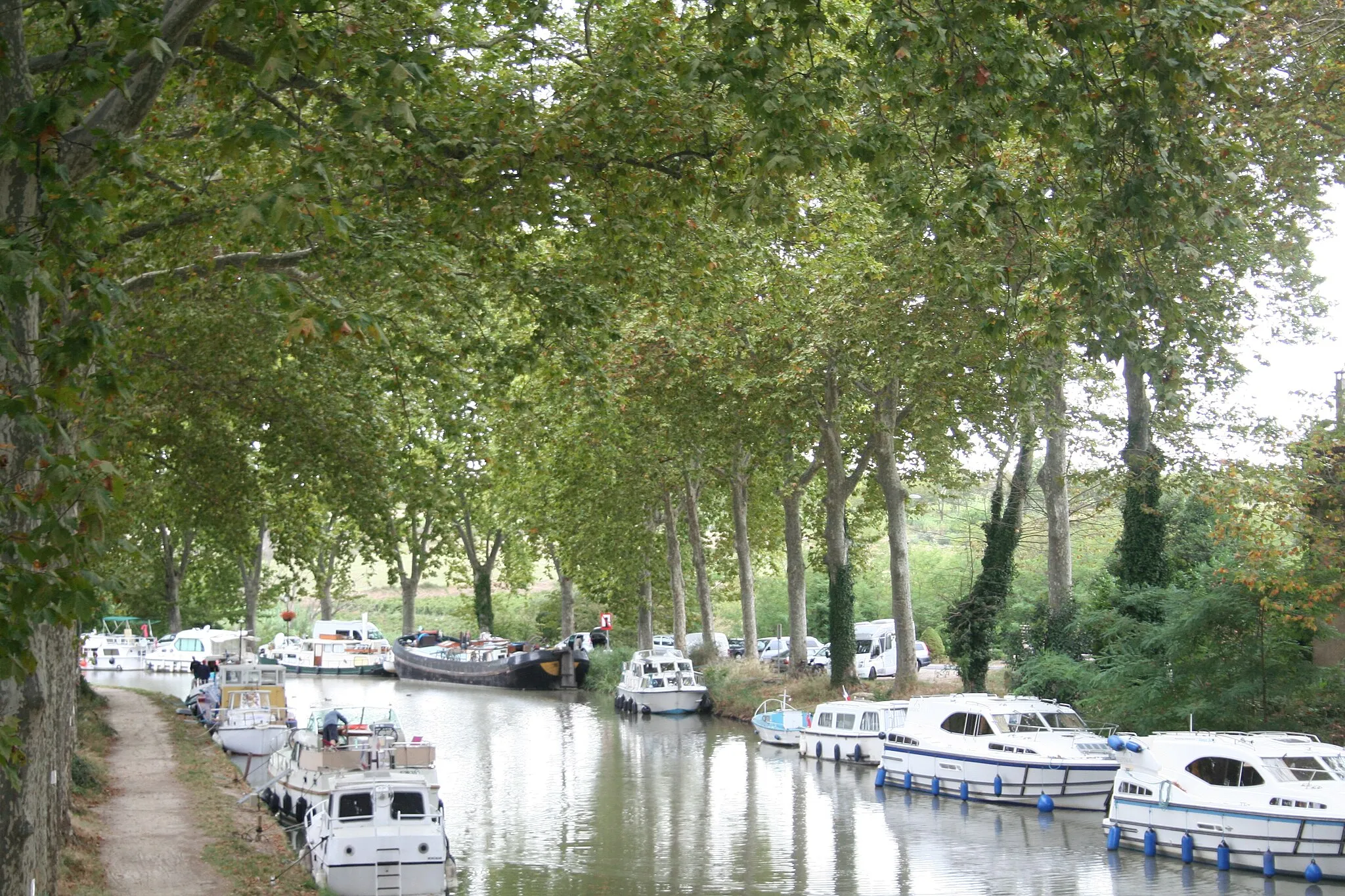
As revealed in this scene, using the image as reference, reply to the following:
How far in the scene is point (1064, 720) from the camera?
28078 mm

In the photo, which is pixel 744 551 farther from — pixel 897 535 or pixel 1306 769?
pixel 1306 769

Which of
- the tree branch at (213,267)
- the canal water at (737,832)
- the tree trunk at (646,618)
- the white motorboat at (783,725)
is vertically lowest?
the canal water at (737,832)

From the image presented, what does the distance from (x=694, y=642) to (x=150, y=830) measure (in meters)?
47.5

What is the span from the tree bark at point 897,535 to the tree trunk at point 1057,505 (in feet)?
15.1

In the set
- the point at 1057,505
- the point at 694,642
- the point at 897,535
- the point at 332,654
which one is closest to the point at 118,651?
the point at 332,654

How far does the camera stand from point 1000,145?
55.4ft

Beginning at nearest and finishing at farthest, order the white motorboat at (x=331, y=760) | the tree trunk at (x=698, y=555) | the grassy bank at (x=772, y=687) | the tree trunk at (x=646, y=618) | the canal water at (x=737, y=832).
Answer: the canal water at (x=737, y=832), the white motorboat at (x=331, y=760), the grassy bank at (x=772, y=687), the tree trunk at (x=698, y=555), the tree trunk at (x=646, y=618)

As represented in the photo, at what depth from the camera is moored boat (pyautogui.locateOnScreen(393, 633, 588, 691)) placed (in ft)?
192

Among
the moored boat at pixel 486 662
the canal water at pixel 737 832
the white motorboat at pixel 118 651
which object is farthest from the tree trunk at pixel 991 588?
the white motorboat at pixel 118 651

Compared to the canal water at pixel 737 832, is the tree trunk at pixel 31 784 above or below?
above

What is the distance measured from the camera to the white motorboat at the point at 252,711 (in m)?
31.0

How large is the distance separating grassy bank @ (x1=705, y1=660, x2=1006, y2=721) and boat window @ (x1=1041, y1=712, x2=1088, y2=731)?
6.81 meters

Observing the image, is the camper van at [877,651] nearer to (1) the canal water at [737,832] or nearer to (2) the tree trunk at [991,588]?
(2) the tree trunk at [991,588]

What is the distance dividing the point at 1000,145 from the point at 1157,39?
6957mm
